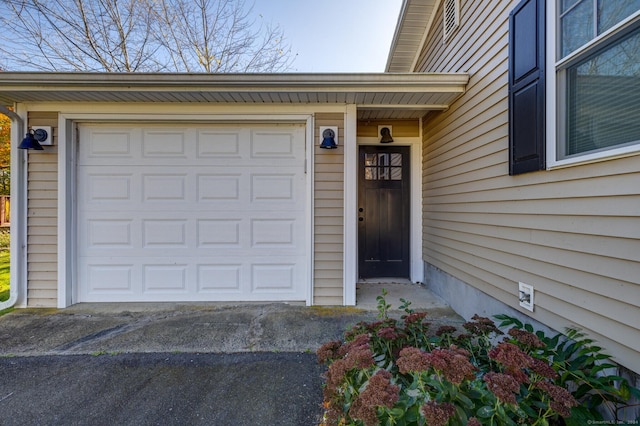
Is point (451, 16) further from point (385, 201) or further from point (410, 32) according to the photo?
point (385, 201)

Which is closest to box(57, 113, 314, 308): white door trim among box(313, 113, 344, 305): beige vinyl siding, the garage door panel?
box(313, 113, 344, 305): beige vinyl siding

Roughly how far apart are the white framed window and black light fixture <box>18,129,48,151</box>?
4.88m

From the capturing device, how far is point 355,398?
1343 mm

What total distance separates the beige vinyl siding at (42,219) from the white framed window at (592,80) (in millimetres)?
4874

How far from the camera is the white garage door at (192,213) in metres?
3.55

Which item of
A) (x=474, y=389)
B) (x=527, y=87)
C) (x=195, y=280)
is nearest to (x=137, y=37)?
(x=195, y=280)

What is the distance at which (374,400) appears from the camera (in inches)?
46.7

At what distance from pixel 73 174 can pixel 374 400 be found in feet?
13.5

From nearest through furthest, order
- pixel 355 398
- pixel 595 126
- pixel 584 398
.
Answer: pixel 355 398 < pixel 584 398 < pixel 595 126

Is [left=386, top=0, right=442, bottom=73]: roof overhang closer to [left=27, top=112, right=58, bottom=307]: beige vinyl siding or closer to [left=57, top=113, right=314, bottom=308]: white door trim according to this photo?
[left=57, top=113, right=314, bottom=308]: white door trim

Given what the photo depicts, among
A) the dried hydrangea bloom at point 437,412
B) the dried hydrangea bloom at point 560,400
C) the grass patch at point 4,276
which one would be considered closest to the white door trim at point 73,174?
the grass patch at point 4,276

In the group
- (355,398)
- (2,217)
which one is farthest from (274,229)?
(2,217)

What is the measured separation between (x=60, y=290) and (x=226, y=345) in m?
2.37

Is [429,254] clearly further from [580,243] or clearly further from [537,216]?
[580,243]
